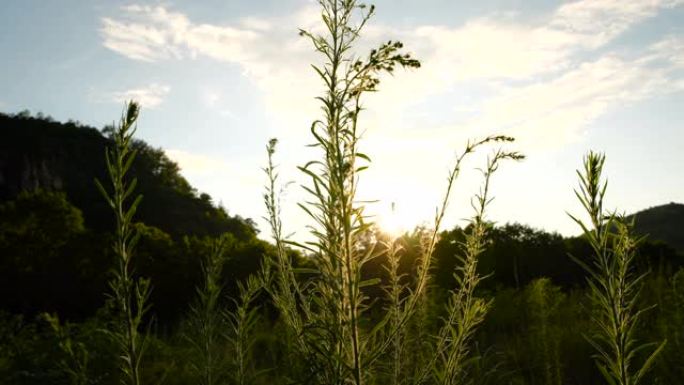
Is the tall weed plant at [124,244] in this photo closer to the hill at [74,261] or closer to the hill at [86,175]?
the hill at [74,261]

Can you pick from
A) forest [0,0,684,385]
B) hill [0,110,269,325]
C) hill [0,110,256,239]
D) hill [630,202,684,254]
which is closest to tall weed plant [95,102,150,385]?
forest [0,0,684,385]

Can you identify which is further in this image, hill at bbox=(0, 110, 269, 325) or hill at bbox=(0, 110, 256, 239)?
hill at bbox=(0, 110, 256, 239)

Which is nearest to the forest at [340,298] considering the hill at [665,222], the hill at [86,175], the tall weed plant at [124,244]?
the tall weed plant at [124,244]

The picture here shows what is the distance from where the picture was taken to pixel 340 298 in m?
1.19

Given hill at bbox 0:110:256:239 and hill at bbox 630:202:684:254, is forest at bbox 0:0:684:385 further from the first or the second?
hill at bbox 630:202:684:254

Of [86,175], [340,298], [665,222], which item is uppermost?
[86,175]

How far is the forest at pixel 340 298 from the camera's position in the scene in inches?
49.0

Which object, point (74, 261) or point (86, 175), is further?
point (86, 175)

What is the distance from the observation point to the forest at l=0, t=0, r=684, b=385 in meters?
1.25

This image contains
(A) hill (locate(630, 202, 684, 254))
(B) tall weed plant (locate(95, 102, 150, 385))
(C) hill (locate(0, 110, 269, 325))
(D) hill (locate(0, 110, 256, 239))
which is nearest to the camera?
(B) tall weed plant (locate(95, 102, 150, 385))

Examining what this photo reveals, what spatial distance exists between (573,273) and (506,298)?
7.07 meters

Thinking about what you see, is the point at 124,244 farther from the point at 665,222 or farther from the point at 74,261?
the point at 665,222

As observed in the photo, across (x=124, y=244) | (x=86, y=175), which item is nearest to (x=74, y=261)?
(x=124, y=244)

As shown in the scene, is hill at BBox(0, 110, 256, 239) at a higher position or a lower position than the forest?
higher
